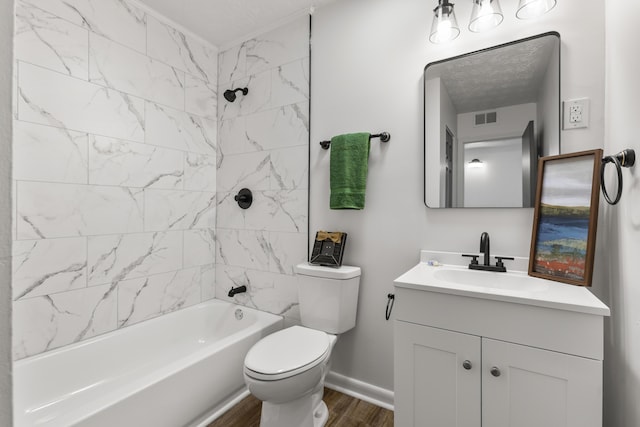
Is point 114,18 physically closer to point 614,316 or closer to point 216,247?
point 216,247

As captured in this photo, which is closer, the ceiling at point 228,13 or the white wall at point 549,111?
the white wall at point 549,111

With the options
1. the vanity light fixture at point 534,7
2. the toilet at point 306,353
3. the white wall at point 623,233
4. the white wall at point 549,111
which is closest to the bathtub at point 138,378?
the toilet at point 306,353

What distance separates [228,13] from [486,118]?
1804mm

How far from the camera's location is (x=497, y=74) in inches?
61.1

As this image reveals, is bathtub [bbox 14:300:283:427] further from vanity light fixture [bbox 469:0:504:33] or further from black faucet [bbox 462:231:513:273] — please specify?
vanity light fixture [bbox 469:0:504:33]

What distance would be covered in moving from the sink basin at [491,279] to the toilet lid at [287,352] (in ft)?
2.22

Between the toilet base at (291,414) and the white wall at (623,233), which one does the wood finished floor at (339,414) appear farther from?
the white wall at (623,233)

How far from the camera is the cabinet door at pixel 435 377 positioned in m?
1.16

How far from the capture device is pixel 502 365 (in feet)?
3.62

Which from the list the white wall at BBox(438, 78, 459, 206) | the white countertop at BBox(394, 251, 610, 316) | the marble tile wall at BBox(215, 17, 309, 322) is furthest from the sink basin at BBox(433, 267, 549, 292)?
the marble tile wall at BBox(215, 17, 309, 322)

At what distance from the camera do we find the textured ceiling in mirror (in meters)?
1.47

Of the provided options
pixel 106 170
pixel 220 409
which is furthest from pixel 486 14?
pixel 220 409

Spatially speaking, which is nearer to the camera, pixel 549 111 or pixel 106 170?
pixel 549 111

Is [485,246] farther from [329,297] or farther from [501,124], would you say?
[329,297]
